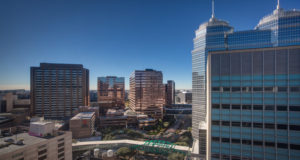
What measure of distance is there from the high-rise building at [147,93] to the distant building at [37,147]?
5688 centimetres

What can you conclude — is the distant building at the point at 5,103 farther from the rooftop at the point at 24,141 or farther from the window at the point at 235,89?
the window at the point at 235,89

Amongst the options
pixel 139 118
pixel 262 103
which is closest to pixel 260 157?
pixel 262 103

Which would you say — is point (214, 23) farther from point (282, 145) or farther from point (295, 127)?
point (282, 145)

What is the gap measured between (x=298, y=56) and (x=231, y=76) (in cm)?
1235

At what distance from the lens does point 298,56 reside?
78.5 ft

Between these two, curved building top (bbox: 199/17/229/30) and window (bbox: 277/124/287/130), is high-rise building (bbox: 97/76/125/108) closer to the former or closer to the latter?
curved building top (bbox: 199/17/229/30)

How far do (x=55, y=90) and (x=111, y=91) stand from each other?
44.3 metres

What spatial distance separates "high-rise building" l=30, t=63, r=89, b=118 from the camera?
3297 inches

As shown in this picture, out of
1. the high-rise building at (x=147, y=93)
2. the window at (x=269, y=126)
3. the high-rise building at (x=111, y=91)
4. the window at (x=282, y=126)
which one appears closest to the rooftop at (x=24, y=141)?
the window at (x=269, y=126)

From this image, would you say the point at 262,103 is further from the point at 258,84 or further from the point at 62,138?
the point at 62,138

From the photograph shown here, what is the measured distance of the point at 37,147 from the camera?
30031 mm

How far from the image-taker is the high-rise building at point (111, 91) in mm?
116062

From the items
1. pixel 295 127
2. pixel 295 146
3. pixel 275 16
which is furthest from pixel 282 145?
pixel 275 16

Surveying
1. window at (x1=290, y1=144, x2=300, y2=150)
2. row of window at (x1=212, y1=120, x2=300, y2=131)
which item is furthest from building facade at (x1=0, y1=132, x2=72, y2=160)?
window at (x1=290, y1=144, x2=300, y2=150)
